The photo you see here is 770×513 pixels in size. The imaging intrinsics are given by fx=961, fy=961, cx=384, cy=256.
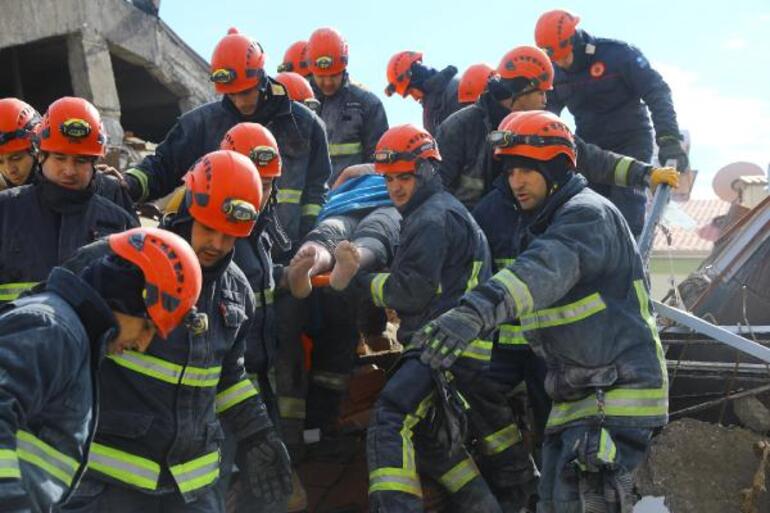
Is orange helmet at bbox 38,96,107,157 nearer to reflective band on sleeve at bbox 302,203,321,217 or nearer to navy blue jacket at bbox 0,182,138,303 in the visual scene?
navy blue jacket at bbox 0,182,138,303

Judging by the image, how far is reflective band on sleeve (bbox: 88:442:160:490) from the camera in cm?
352

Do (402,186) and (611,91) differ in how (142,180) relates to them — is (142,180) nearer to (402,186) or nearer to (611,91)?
(402,186)

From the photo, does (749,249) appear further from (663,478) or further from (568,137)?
(568,137)

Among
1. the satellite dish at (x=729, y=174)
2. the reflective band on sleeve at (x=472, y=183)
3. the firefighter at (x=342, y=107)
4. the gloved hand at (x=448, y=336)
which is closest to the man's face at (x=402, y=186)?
the reflective band on sleeve at (x=472, y=183)

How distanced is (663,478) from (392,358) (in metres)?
1.79

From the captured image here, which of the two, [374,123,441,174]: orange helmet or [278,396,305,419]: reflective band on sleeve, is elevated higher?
[374,123,441,174]: orange helmet

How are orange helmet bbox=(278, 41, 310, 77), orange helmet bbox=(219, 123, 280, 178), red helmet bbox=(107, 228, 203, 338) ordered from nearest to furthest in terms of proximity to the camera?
red helmet bbox=(107, 228, 203, 338)
orange helmet bbox=(219, 123, 280, 178)
orange helmet bbox=(278, 41, 310, 77)

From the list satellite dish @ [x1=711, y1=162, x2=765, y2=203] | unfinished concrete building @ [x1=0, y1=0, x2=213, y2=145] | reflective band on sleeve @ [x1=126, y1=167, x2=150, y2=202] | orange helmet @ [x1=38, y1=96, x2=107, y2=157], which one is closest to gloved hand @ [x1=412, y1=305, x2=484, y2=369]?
orange helmet @ [x1=38, y1=96, x2=107, y2=157]

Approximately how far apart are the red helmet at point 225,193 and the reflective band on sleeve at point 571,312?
1.31 m

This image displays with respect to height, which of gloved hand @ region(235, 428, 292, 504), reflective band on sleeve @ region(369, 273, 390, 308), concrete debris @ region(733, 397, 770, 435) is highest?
reflective band on sleeve @ region(369, 273, 390, 308)

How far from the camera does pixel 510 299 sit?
3.62 m

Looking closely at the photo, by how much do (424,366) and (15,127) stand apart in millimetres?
2459

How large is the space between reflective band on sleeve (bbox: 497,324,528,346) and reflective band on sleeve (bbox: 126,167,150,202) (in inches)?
83.8

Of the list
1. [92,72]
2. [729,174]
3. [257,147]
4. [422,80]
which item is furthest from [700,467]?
[729,174]
